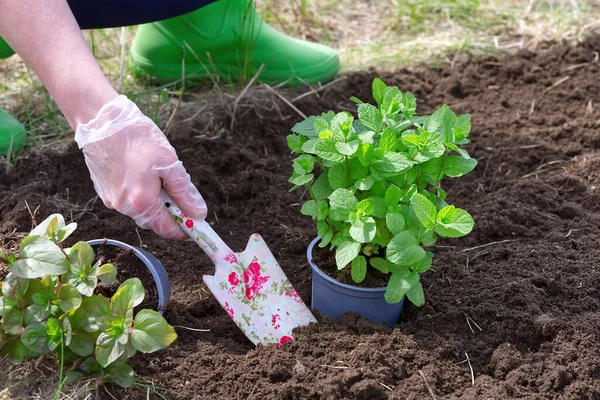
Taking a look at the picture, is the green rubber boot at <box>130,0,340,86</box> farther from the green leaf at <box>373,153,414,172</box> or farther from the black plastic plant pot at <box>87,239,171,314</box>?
the green leaf at <box>373,153,414,172</box>

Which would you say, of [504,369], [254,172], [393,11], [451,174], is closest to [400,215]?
[451,174]

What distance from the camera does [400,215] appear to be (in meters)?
1.57

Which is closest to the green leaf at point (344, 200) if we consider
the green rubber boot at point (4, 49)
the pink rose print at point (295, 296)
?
the pink rose print at point (295, 296)

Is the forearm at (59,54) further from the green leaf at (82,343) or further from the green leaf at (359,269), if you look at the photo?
the green leaf at (359,269)

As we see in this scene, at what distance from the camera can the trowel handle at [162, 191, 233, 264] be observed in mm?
1777

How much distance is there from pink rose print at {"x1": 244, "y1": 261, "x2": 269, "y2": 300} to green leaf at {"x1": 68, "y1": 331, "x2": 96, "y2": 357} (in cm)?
44

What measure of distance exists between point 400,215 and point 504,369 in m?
0.44

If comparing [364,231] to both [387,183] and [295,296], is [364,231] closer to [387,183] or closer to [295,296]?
[387,183]

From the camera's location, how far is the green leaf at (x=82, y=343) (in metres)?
1.53

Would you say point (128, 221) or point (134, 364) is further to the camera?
point (128, 221)

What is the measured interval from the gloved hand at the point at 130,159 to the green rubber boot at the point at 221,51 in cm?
120

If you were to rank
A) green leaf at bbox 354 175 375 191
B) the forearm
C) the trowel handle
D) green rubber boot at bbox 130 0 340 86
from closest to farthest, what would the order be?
green leaf at bbox 354 175 375 191, the forearm, the trowel handle, green rubber boot at bbox 130 0 340 86

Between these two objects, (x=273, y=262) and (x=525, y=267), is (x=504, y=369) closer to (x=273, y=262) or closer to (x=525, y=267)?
(x=525, y=267)

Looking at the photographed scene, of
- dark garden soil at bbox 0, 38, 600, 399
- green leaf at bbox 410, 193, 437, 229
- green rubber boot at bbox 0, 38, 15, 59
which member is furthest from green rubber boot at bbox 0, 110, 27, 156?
green leaf at bbox 410, 193, 437, 229
